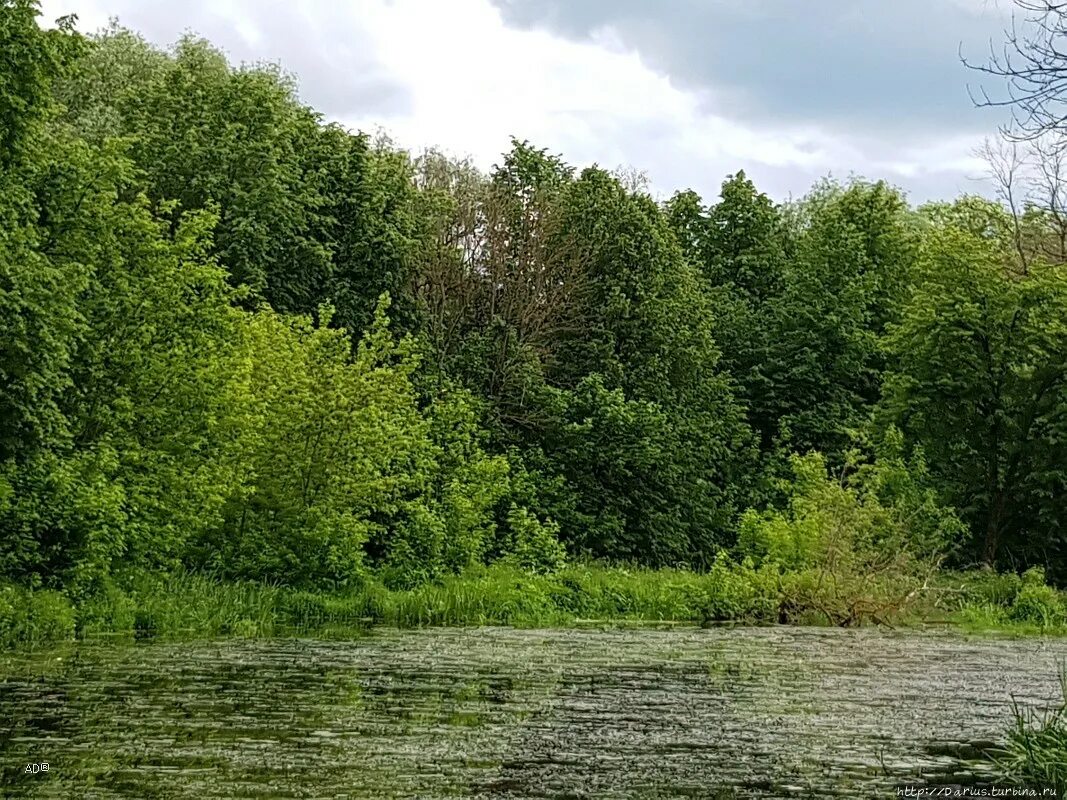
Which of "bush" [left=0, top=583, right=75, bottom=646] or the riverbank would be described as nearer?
A: "bush" [left=0, top=583, right=75, bottom=646]

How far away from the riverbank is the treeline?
3.09 ft

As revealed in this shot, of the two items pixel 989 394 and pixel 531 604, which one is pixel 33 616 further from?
pixel 989 394

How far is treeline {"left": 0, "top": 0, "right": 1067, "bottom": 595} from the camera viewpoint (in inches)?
844

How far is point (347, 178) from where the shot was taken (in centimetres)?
3697

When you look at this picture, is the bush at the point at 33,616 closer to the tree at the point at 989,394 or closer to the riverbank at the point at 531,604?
the riverbank at the point at 531,604

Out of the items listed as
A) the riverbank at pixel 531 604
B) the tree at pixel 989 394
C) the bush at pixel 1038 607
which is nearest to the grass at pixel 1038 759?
the riverbank at pixel 531 604

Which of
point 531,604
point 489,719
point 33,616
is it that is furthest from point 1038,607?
point 33,616

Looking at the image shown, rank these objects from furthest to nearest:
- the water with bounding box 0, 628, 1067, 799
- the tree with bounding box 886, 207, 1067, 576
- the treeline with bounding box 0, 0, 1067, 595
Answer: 1. the tree with bounding box 886, 207, 1067, 576
2. the treeline with bounding box 0, 0, 1067, 595
3. the water with bounding box 0, 628, 1067, 799

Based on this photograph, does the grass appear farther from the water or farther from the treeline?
the treeline

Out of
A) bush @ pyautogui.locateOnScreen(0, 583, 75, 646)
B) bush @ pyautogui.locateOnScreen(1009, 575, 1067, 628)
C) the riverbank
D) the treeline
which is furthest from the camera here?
bush @ pyautogui.locateOnScreen(1009, 575, 1067, 628)

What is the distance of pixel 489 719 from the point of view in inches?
469

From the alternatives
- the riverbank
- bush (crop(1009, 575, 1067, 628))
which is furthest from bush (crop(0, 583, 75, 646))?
bush (crop(1009, 575, 1067, 628))

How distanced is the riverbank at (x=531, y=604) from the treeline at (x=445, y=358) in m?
0.94

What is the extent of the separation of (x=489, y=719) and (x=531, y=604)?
14.1 metres
